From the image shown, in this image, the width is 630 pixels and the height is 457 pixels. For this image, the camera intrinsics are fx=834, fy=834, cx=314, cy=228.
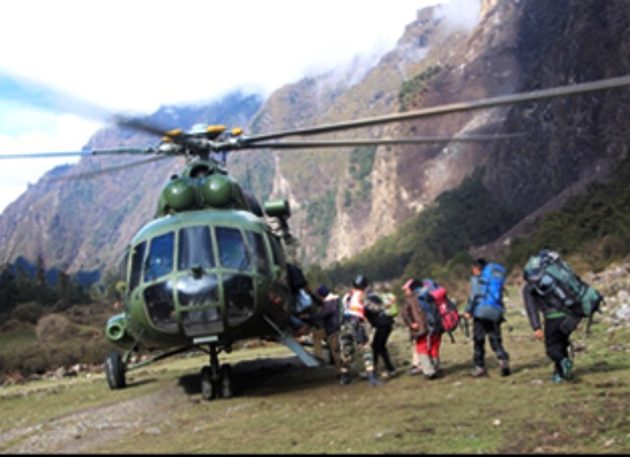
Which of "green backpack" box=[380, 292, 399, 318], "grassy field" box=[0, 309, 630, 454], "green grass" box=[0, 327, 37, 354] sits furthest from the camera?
"green grass" box=[0, 327, 37, 354]

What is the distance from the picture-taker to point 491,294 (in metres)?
10.6

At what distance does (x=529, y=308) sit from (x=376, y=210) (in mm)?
137556

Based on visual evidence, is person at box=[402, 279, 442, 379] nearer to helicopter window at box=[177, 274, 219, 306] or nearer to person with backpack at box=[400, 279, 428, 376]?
person with backpack at box=[400, 279, 428, 376]

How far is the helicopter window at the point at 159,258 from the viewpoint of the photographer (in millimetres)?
10938

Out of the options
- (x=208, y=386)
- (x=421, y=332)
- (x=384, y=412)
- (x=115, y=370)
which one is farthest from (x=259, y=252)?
(x=115, y=370)

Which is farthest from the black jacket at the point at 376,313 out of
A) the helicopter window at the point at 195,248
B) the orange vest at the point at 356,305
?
the helicopter window at the point at 195,248

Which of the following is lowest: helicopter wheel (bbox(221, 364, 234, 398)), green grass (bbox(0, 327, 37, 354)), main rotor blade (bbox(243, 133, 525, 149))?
green grass (bbox(0, 327, 37, 354))

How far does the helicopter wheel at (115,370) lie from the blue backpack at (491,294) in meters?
6.23

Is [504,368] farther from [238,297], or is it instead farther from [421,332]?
[238,297]

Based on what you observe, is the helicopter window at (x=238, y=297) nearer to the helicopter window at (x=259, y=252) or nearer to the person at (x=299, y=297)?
the helicopter window at (x=259, y=252)

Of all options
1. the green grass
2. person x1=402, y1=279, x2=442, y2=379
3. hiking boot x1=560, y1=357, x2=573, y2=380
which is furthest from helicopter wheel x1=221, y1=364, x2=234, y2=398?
the green grass

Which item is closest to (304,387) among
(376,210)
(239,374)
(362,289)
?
(362,289)

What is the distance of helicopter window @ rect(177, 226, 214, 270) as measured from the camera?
10789 mm

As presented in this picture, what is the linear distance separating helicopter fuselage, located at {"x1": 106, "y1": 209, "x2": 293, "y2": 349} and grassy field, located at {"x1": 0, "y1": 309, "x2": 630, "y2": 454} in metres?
0.99
